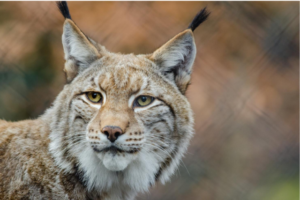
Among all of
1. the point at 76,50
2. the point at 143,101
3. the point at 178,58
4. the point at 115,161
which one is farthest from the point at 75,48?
the point at 115,161

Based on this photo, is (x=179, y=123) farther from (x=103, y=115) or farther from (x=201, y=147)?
(x=201, y=147)

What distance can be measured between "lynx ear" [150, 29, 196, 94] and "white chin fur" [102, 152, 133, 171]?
3.11 feet

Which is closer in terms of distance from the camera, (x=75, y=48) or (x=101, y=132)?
(x=101, y=132)

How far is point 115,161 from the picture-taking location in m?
2.77

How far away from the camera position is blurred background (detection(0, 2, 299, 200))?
527cm

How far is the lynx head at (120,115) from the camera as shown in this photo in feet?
9.13

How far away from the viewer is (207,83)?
18.7ft

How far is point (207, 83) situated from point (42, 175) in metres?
3.33

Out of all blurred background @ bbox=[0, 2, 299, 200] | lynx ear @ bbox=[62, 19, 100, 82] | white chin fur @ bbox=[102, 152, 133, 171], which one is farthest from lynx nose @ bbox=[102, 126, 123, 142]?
blurred background @ bbox=[0, 2, 299, 200]

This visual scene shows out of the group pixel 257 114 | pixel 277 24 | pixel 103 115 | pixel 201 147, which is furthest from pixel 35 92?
pixel 277 24

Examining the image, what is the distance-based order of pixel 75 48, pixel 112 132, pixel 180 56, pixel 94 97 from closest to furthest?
1. pixel 112 132
2. pixel 94 97
3. pixel 75 48
4. pixel 180 56

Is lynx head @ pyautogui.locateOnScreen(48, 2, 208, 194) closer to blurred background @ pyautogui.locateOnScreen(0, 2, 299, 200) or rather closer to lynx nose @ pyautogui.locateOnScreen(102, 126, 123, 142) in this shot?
lynx nose @ pyautogui.locateOnScreen(102, 126, 123, 142)

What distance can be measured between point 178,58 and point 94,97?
843 mm

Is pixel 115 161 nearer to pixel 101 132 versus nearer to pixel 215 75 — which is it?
pixel 101 132
